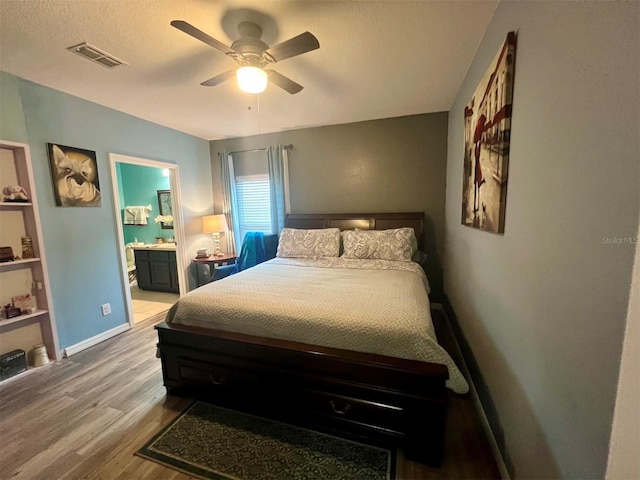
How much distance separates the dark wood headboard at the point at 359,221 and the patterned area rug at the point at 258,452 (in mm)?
2382

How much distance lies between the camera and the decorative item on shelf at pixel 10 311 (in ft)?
6.99

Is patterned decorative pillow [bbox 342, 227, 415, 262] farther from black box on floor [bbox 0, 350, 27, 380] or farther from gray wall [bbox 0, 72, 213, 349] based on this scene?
black box on floor [bbox 0, 350, 27, 380]

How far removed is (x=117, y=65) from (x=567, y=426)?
3.23 meters

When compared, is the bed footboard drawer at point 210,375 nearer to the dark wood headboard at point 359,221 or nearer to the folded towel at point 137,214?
the dark wood headboard at point 359,221

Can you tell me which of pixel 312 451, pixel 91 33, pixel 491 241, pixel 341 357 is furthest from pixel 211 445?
pixel 91 33

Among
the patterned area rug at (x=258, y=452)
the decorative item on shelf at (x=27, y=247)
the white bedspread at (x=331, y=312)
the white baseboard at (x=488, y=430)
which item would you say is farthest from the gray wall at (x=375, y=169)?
the decorative item on shelf at (x=27, y=247)

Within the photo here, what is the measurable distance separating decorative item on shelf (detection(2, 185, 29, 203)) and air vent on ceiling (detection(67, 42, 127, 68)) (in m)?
1.22

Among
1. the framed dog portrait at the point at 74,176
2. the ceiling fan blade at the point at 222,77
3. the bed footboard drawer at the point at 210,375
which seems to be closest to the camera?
the bed footboard drawer at the point at 210,375

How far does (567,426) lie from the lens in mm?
815

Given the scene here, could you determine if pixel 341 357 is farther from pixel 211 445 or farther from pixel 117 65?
pixel 117 65

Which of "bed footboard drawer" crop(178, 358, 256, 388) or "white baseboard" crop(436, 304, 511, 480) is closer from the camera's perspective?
"white baseboard" crop(436, 304, 511, 480)

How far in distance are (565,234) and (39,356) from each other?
12.2 feet

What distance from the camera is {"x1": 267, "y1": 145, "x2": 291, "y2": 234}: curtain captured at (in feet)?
12.6

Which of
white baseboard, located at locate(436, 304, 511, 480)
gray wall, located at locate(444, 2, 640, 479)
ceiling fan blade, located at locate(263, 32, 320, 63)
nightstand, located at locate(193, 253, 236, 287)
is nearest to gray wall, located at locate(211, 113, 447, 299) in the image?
nightstand, located at locate(193, 253, 236, 287)
